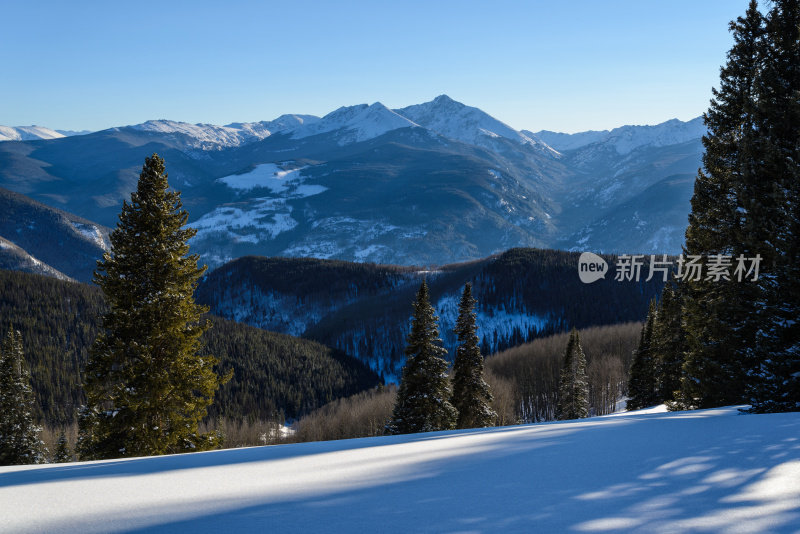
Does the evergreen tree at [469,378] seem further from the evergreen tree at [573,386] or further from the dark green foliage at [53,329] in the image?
the dark green foliage at [53,329]

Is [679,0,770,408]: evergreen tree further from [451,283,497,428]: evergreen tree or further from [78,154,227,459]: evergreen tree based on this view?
Result: [78,154,227,459]: evergreen tree

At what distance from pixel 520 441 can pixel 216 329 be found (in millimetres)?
160845

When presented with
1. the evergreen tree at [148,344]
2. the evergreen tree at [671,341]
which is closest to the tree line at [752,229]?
the evergreen tree at [671,341]

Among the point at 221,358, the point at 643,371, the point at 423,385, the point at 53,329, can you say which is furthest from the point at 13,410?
the point at 53,329

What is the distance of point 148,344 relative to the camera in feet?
57.4

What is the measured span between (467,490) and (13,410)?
138ft

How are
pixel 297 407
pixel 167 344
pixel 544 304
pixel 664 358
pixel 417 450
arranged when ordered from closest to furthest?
pixel 417 450 → pixel 167 344 → pixel 664 358 → pixel 297 407 → pixel 544 304

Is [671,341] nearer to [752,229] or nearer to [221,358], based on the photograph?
[752,229]

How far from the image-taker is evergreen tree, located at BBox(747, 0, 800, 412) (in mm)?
12023

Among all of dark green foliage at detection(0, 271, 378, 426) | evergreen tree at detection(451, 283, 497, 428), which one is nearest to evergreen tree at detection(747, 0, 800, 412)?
evergreen tree at detection(451, 283, 497, 428)

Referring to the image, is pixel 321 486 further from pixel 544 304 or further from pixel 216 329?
pixel 544 304

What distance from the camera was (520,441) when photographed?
7871mm

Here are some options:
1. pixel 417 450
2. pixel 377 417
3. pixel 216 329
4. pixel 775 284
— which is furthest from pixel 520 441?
pixel 216 329

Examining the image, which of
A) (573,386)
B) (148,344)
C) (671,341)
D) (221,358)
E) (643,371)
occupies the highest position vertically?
(148,344)
